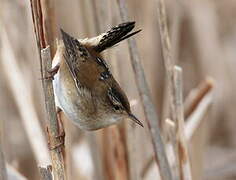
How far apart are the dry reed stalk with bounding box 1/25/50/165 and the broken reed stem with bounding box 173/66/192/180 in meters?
0.74

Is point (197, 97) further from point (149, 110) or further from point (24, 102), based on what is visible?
point (24, 102)

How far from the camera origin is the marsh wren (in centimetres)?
200

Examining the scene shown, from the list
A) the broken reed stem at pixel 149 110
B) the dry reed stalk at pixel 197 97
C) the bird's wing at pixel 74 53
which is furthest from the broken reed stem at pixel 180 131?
the dry reed stalk at pixel 197 97

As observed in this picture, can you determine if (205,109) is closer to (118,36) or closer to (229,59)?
(118,36)

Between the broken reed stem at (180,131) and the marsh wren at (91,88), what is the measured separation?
0.18 meters

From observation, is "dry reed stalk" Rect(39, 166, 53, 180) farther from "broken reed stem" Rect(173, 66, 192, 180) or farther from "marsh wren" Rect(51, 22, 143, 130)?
"broken reed stem" Rect(173, 66, 192, 180)

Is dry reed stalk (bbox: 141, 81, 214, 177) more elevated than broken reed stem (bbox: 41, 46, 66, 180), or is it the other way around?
broken reed stem (bbox: 41, 46, 66, 180)

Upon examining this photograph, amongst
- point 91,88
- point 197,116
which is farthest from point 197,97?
point 91,88

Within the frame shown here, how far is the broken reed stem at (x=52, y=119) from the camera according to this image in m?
1.67

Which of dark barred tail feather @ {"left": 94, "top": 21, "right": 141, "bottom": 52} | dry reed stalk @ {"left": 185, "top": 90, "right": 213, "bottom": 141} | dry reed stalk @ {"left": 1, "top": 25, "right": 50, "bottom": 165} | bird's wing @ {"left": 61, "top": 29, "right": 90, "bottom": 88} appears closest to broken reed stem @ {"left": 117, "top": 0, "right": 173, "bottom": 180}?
dark barred tail feather @ {"left": 94, "top": 21, "right": 141, "bottom": 52}

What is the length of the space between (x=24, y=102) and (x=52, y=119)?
3.29 ft

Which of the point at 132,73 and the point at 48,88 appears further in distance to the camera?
the point at 132,73

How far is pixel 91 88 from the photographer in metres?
2.07

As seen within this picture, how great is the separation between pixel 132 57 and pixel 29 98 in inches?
32.9
